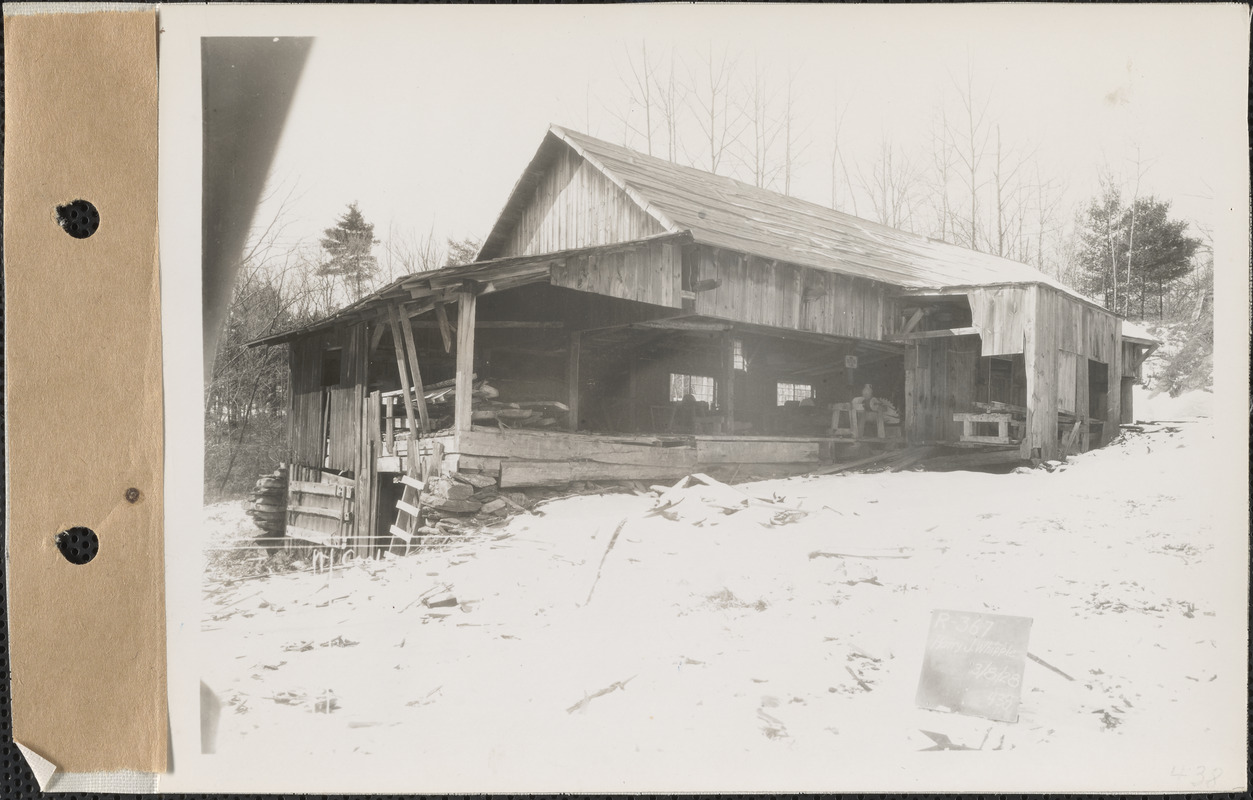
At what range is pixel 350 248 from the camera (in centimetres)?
309

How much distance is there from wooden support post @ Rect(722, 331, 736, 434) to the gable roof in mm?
599

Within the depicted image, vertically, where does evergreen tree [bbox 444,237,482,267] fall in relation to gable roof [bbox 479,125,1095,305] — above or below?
below

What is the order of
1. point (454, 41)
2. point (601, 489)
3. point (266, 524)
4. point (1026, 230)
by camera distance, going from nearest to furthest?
point (266, 524), point (454, 41), point (1026, 230), point (601, 489)

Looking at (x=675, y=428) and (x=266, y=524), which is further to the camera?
(x=675, y=428)

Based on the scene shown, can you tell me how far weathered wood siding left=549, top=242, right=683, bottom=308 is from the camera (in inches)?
153

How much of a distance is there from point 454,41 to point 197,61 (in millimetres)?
1213

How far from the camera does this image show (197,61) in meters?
3.11

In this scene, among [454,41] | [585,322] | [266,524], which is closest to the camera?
[266,524]

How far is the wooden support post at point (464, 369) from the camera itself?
3.75 metres

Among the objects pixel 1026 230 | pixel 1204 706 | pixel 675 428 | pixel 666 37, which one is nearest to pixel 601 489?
pixel 675 428

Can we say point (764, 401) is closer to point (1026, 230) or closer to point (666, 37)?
point (1026, 230)

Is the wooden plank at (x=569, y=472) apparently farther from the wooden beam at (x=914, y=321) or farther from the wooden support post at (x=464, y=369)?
the wooden beam at (x=914, y=321)

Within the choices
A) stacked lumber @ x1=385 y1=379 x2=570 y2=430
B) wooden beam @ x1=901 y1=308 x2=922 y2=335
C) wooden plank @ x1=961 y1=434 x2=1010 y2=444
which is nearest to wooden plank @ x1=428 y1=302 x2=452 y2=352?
stacked lumber @ x1=385 y1=379 x2=570 y2=430

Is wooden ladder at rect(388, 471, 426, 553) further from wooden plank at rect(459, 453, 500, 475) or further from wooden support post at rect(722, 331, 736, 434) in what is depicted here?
wooden support post at rect(722, 331, 736, 434)
